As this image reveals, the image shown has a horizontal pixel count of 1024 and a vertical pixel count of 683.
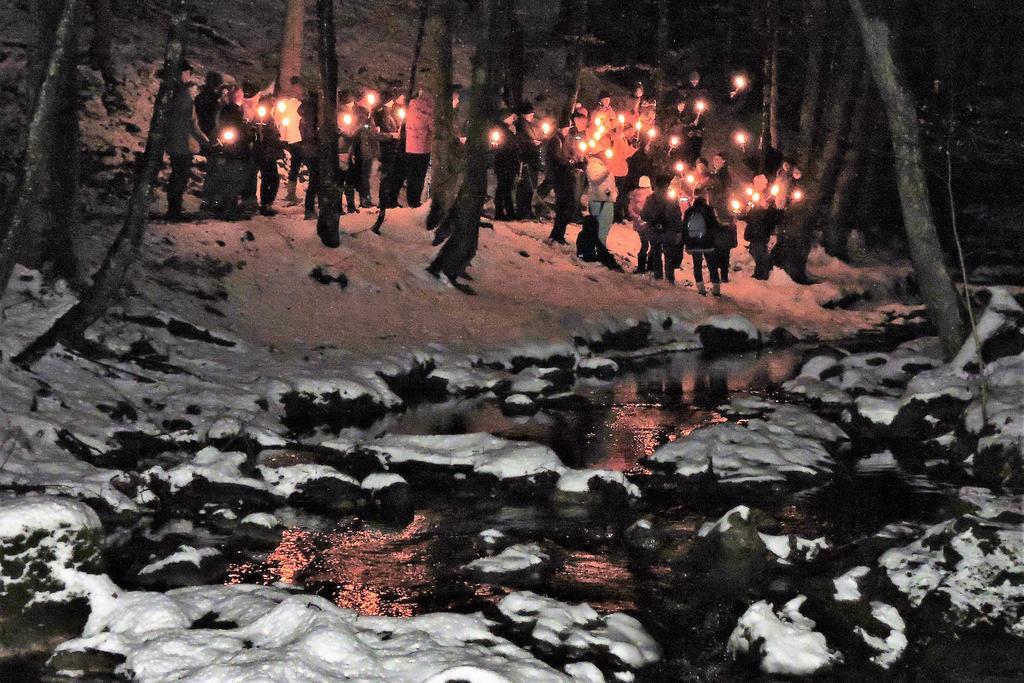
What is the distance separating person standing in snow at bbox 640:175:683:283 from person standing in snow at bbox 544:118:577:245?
162 centimetres

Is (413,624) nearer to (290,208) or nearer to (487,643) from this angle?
(487,643)

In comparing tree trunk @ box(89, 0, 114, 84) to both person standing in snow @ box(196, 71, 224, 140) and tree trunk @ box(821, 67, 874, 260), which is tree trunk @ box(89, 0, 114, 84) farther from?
tree trunk @ box(821, 67, 874, 260)

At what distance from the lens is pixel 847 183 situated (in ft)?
79.3

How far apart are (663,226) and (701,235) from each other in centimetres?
83

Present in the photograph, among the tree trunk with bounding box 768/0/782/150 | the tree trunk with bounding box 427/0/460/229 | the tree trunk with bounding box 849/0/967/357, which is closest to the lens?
the tree trunk with bounding box 849/0/967/357

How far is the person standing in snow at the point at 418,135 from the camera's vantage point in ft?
61.5

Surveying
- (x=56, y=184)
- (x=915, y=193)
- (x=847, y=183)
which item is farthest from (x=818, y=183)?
(x=56, y=184)

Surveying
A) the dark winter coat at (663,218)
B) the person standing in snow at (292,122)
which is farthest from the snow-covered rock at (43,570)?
the dark winter coat at (663,218)

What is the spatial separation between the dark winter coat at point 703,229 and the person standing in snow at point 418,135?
4.95 meters

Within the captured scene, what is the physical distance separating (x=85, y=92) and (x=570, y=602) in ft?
55.1

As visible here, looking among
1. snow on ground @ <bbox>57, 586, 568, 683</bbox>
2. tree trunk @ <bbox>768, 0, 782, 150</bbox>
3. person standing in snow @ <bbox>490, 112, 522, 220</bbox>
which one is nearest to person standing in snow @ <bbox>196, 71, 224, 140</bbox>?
person standing in snow @ <bbox>490, 112, 522, 220</bbox>

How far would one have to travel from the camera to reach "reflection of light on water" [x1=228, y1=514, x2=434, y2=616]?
26.2 ft

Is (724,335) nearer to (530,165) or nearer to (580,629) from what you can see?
(530,165)

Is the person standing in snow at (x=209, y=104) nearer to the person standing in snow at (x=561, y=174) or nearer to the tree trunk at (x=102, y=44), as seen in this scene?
the tree trunk at (x=102, y=44)
